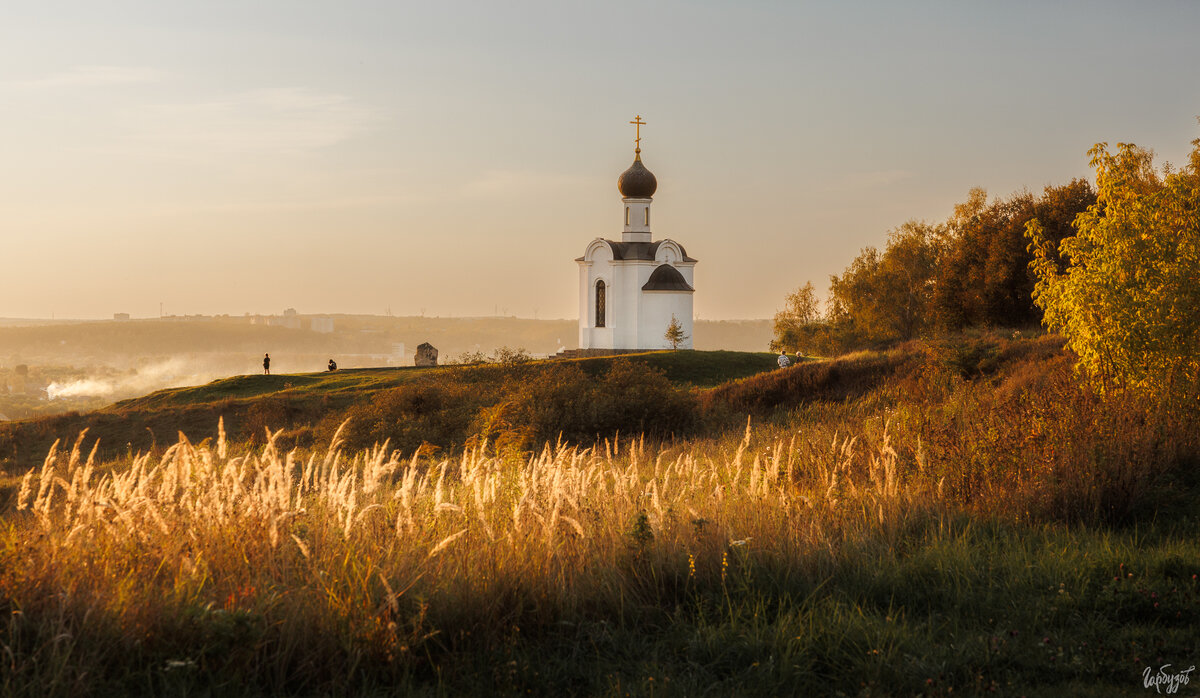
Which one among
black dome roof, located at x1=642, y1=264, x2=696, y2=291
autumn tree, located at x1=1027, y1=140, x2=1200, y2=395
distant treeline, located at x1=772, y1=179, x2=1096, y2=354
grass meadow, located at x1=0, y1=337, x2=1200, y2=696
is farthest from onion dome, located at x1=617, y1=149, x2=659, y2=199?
grass meadow, located at x1=0, y1=337, x2=1200, y2=696

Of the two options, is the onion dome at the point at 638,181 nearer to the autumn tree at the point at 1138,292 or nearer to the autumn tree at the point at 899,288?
the autumn tree at the point at 899,288

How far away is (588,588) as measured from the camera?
19.2 feet

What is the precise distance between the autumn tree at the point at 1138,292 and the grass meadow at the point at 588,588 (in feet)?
12.1

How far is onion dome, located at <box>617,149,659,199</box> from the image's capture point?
63625 mm

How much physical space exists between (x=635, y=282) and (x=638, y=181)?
736 cm

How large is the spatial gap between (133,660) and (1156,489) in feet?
29.6

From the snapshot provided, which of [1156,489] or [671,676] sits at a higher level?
[1156,489]

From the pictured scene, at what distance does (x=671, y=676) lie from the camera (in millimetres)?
5008

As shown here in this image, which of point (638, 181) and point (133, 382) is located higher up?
point (638, 181)

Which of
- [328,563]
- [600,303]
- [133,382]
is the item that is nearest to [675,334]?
[600,303]

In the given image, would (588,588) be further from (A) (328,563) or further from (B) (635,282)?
(B) (635,282)

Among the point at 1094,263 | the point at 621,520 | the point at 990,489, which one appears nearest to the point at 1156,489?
the point at 990,489

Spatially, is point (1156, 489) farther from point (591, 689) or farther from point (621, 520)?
point (591, 689)

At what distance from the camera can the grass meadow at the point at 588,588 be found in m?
4.78
